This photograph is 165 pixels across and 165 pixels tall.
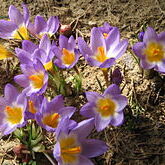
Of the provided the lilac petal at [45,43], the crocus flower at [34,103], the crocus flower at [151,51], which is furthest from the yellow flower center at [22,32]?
the crocus flower at [151,51]

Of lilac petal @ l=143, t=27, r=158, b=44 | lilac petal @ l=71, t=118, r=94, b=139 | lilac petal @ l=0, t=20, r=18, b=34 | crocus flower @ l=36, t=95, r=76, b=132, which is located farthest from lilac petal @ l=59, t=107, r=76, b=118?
lilac petal @ l=0, t=20, r=18, b=34

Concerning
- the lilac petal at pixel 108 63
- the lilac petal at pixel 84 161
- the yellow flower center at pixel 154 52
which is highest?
the yellow flower center at pixel 154 52

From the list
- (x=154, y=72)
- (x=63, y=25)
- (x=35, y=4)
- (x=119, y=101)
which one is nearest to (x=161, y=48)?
(x=154, y=72)

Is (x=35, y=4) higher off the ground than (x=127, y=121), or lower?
higher

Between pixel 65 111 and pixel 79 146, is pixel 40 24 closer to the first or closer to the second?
pixel 65 111

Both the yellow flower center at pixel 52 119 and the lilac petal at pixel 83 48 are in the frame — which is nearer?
the yellow flower center at pixel 52 119

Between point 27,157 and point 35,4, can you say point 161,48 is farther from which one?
point 35,4

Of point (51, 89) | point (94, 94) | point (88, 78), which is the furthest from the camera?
point (88, 78)

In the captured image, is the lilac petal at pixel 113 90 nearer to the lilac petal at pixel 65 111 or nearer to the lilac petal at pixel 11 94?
the lilac petal at pixel 65 111
